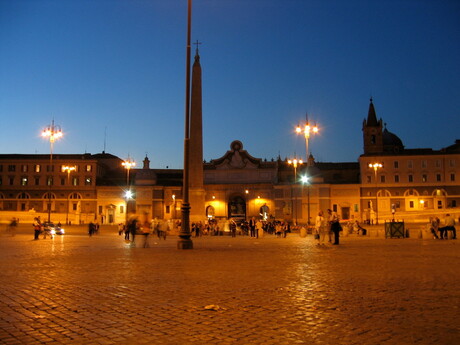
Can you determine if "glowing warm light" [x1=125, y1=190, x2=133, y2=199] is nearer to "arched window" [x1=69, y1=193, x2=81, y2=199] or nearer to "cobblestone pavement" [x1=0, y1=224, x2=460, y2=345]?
"arched window" [x1=69, y1=193, x2=81, y2=199]

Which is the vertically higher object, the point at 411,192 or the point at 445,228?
the point at 411,192

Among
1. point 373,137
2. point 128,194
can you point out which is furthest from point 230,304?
point 373,137

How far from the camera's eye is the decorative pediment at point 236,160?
7662cm

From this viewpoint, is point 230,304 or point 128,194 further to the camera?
point 128,194

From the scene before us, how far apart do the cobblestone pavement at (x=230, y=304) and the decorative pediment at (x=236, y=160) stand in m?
64.8

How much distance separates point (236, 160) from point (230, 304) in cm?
7001

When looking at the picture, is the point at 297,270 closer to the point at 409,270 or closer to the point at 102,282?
the point at 409,270

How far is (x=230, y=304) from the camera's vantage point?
22.9 ft

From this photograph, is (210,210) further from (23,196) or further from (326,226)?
(326,226)

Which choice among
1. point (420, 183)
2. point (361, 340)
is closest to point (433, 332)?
point (361, 340)

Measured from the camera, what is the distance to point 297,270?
11.0m

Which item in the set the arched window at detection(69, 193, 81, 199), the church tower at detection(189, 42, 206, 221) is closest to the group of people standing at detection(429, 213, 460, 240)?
the church tower at detection(189, 42, 206, 221)

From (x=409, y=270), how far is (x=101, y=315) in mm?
7315

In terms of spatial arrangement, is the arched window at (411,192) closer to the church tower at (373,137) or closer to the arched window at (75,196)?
the church tower at (373,137)
